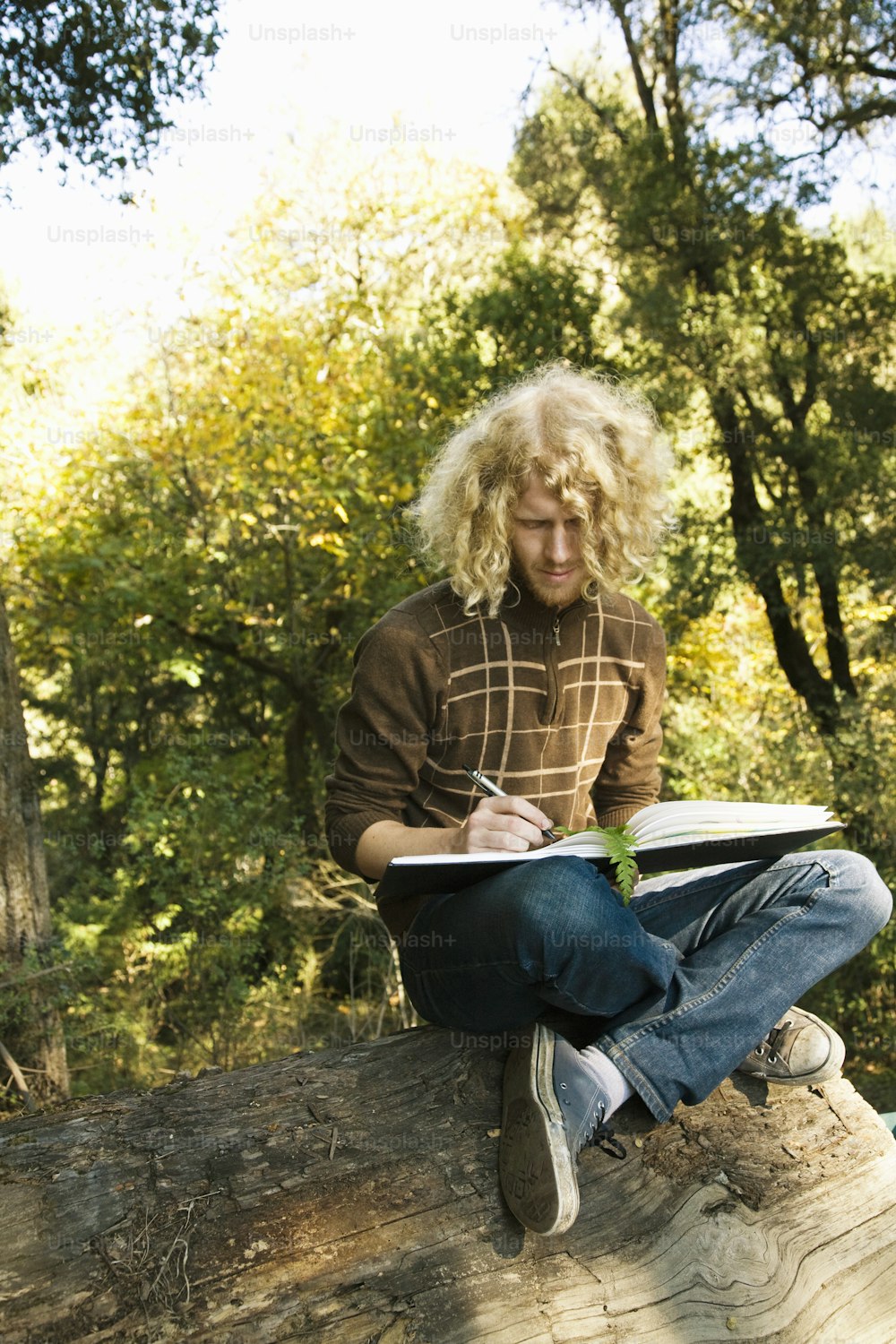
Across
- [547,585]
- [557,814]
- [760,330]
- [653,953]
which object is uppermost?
[760,330]

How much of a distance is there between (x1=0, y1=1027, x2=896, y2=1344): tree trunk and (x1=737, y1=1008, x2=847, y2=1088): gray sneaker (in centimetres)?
6

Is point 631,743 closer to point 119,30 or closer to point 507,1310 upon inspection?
point 507,1310

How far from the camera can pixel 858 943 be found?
232 centimetres

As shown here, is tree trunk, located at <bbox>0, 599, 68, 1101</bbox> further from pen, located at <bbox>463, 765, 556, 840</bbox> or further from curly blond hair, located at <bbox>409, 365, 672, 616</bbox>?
pen, located at <bbox>463, 765, 556, 840</bbox>

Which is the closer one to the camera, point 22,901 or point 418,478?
point 22,901

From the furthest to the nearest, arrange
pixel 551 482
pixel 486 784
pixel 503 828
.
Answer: pixel 551 482 < pixel 486 784 < pixel 503 828

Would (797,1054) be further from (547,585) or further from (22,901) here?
(22,901)

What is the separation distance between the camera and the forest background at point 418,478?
6.56m

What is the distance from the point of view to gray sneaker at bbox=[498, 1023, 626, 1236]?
181 centimetres

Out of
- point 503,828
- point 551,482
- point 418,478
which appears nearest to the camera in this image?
point 503,828

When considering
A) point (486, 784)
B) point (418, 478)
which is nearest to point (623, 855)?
point (486, 784)

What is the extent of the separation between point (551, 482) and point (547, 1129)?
4.36ft

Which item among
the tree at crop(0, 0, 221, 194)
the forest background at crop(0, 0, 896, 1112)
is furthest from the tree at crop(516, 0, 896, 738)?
the tree at crop(0, 0, 221, 194)

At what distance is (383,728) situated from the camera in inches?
91.0
